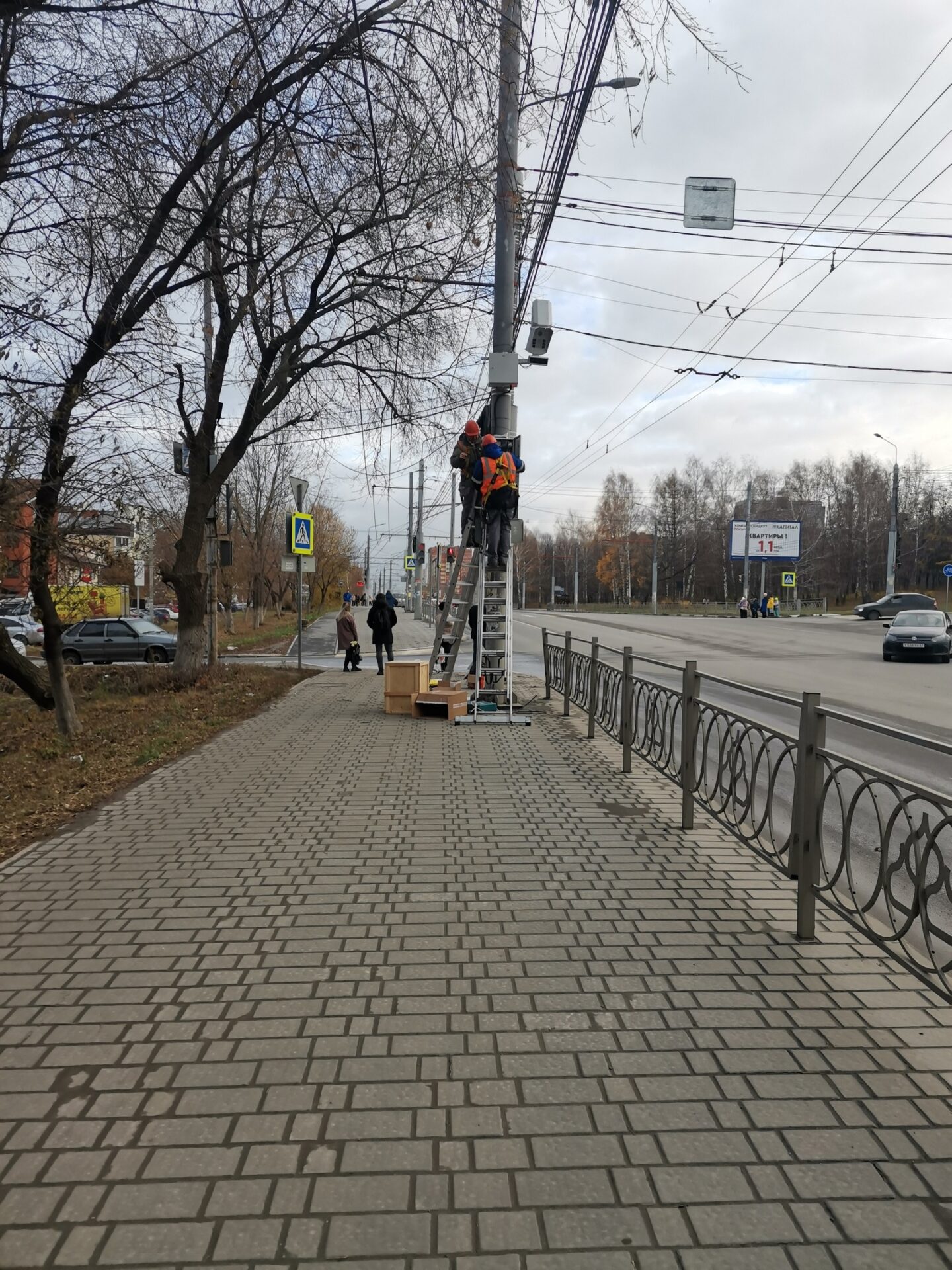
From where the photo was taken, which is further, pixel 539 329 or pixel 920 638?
pixel 920 638

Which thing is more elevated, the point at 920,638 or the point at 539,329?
the point at 539,329

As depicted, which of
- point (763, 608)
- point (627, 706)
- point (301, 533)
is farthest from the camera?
point (763, 608)

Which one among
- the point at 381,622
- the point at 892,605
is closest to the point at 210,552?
the point at 381,622

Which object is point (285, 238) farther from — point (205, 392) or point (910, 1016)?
point (910, 1016)

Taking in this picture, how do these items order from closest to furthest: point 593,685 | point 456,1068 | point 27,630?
point 456,1068, point 593,685, point 27,630

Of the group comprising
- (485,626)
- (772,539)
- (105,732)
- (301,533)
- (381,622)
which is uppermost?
(772,539)

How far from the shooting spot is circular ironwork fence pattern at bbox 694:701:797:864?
4559mm

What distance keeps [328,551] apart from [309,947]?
55.5m

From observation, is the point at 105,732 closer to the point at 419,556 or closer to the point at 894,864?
the point at 894,864

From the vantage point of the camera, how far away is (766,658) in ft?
69.1

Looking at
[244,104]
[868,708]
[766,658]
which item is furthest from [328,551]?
[244,104]

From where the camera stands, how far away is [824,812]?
4652 mm

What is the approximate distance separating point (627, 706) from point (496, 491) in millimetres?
3534

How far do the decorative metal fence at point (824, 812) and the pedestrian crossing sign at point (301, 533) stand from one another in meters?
10.2
